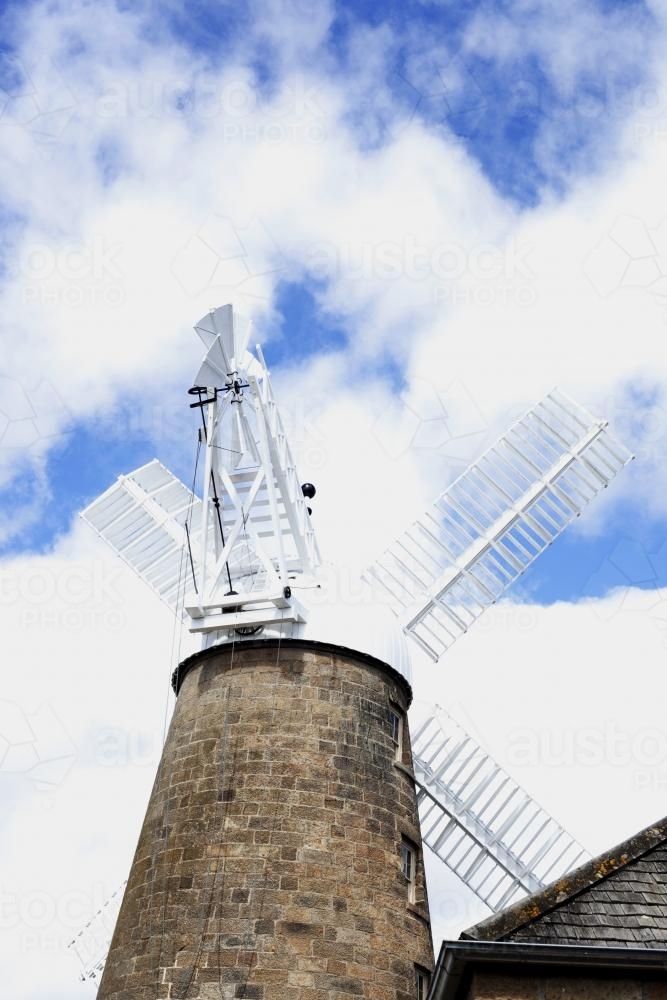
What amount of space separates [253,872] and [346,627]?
12.6ft

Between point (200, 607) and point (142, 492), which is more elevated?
point (142, 492)

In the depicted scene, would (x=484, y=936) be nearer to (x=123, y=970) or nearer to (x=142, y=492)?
(x=123, y=970)

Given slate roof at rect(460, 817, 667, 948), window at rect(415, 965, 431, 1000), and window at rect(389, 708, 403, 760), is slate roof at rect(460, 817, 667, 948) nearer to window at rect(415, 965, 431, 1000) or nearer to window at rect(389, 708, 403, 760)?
window at rect(415, 965, 431, 1000)

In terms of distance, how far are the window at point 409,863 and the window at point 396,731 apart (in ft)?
4.09

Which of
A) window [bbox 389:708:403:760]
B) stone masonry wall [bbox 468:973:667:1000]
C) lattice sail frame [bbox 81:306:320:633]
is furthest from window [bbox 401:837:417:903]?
stone masonry wall [bbox 468:973:667:1000]

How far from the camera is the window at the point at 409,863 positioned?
14.4 m

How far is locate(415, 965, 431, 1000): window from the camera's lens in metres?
13.3

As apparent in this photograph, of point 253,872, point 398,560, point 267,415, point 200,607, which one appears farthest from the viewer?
point 398,560

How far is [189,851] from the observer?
13.5 meters

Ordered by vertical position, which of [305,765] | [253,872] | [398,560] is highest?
[398,560]

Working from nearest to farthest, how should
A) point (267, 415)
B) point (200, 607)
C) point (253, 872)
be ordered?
point (253, 872) → point (200, 607) → point (267, 415)

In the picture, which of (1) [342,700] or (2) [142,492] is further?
(2) [142,492]

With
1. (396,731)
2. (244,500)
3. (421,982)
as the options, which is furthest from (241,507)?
(421,982)

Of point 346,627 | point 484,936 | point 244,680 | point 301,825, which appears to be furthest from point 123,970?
point 484,936
